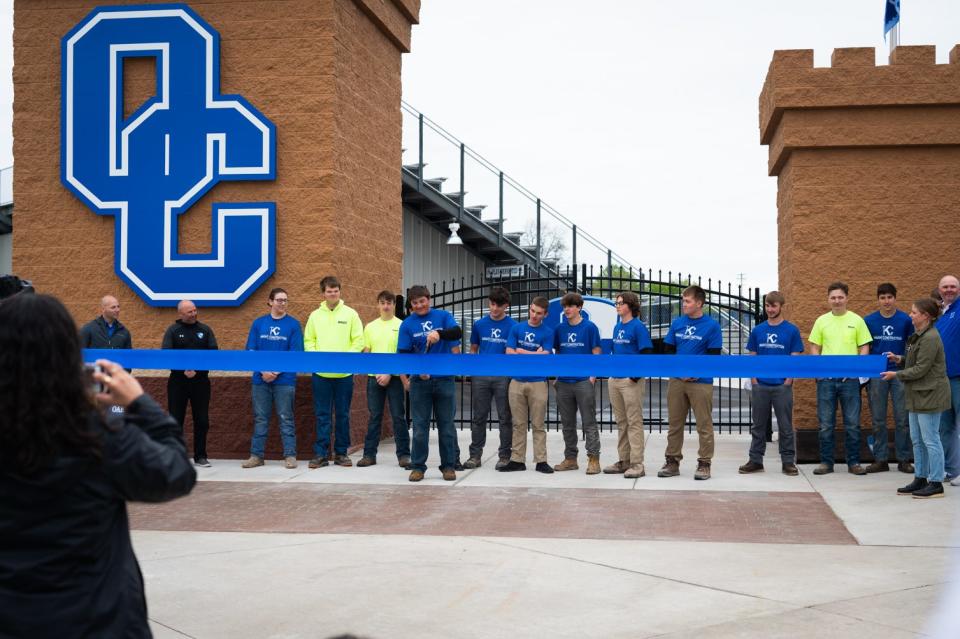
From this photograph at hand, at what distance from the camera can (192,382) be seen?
11812 mm

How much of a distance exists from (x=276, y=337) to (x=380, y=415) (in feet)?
4.98

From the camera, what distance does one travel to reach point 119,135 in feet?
41.2

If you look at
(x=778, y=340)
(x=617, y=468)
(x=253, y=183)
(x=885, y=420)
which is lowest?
(x=617, y=468)

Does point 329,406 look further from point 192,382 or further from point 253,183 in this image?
point 253,183

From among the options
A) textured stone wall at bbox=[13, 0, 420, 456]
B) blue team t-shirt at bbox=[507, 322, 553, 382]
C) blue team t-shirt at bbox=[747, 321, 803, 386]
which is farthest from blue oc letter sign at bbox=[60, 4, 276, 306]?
blue team t-shirt at bbox=[747, 321, 803, 386]

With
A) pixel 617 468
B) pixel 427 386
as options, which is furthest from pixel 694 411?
pixel 427 386

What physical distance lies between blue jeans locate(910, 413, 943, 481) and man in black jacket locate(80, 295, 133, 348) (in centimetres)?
834

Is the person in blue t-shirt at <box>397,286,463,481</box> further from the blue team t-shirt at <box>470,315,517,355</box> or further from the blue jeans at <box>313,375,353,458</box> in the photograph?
the blue jeans at <box>313,375,353,458</box>

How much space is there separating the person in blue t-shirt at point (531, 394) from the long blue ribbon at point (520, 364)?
1727 millimetres

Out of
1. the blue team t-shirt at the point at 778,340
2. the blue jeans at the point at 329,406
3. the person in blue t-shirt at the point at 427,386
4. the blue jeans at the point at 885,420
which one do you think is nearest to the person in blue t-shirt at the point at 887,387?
the blue jeans at the point at 885,420

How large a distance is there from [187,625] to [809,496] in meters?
6.33

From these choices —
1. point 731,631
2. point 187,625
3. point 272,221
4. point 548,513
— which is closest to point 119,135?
→ point 272,221

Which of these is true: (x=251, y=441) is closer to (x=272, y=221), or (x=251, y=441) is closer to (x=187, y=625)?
(x=272, y=221)

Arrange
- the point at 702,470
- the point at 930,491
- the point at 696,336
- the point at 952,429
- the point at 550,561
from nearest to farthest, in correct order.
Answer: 1. the point at 550,561
2. the point at 930,491
3. the point at 952,429
4. the point at 696,336
5. the point at 702,470
